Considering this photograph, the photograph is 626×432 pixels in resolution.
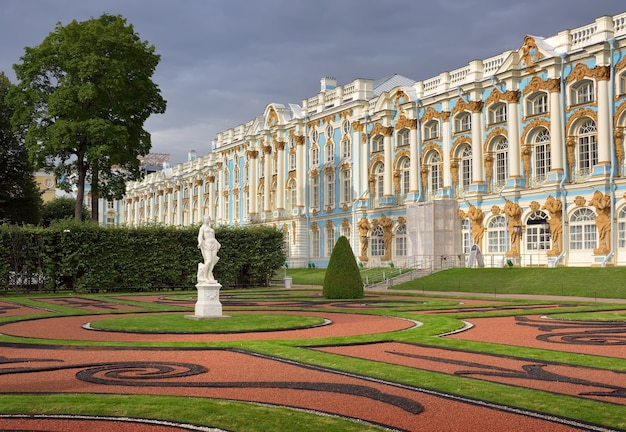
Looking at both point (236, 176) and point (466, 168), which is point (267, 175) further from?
point (466, 168)

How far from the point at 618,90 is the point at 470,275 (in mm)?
12747

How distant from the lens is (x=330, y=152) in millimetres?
62688

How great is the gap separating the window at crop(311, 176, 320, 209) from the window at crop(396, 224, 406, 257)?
38.5 feet

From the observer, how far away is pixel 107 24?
4438 centimetres

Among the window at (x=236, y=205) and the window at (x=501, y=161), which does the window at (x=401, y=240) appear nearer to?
the window at (x=501, y=161)

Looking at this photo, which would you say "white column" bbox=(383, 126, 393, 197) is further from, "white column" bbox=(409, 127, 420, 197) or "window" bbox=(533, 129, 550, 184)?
"window" bbox=(533, 129, 550, 184)

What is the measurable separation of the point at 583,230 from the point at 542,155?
578cm

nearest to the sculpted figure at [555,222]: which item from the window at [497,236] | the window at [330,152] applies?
the window at [497,236]

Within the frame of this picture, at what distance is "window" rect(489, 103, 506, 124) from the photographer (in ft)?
150

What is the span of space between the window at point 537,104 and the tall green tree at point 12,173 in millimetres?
32064

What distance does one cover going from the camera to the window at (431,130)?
51.2 m

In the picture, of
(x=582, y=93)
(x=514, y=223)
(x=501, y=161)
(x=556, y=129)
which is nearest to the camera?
(x=582, y=93)

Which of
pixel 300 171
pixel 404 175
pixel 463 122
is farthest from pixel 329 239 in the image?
pixel 463 122

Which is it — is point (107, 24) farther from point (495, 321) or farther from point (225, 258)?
point (495, 321)
